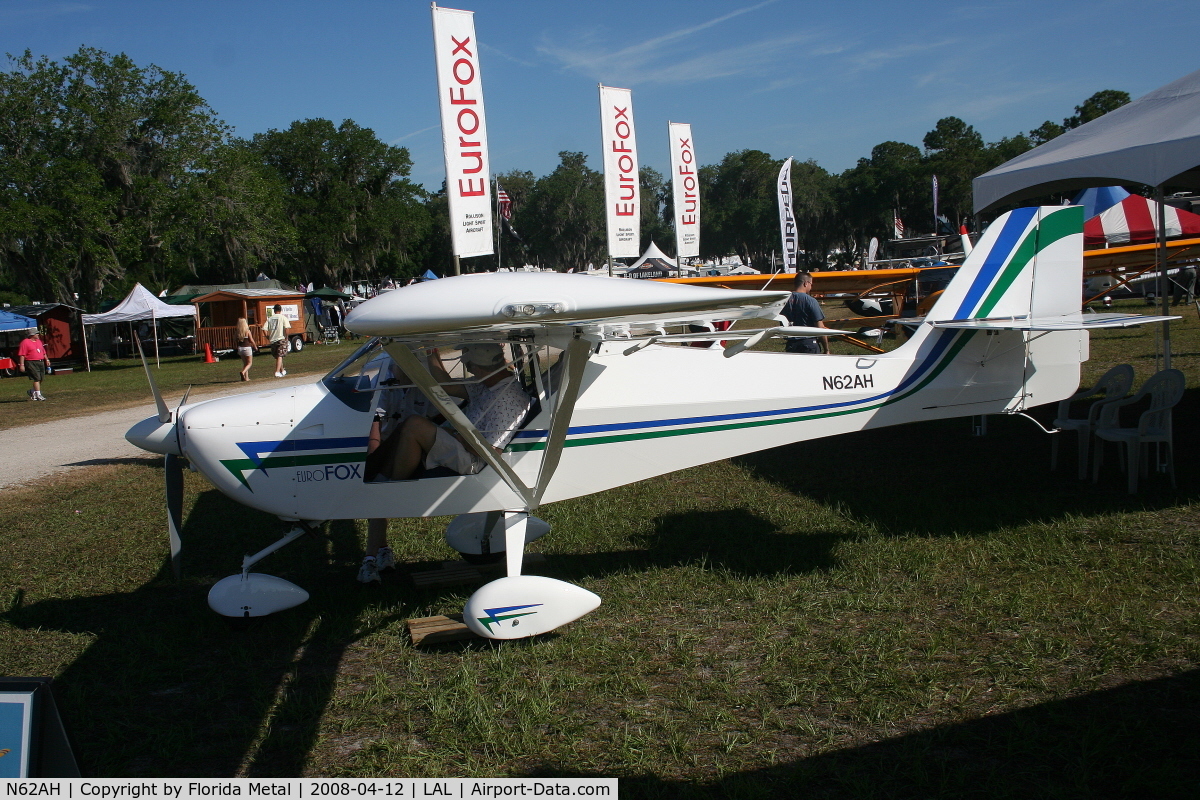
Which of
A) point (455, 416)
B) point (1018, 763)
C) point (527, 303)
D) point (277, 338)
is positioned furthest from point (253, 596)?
point (277, 338)

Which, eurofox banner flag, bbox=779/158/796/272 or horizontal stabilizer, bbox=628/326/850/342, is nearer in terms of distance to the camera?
horizontal stabilizer, bbox=628/326/850/342

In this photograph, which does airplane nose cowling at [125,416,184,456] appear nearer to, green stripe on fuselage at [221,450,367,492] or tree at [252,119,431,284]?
green stripe on fuselage at [221,450,367,492]

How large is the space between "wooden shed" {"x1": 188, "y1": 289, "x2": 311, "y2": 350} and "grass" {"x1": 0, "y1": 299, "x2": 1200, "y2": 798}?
26.9 metres

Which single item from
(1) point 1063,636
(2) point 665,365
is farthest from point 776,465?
(1) point 1063,636

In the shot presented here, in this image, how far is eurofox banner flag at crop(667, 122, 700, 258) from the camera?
838 inches

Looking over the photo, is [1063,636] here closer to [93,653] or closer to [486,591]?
[486,591]

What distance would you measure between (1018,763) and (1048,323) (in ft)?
10.2

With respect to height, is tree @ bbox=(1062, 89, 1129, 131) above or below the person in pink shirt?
above

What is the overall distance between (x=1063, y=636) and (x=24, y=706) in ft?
14.0

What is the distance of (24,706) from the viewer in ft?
7.61

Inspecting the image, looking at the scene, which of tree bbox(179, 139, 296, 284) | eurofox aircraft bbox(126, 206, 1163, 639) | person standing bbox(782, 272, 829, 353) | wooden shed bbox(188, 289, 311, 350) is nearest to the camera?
eurofox aircraft bbox(126, 206, 1163, 639)

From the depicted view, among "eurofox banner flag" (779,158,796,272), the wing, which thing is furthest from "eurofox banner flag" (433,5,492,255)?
"eurofox banner flag" (779,158,796,272)

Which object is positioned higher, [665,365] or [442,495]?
[665,365]

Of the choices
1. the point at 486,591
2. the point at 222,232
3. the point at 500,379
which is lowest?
the point at 486,591
